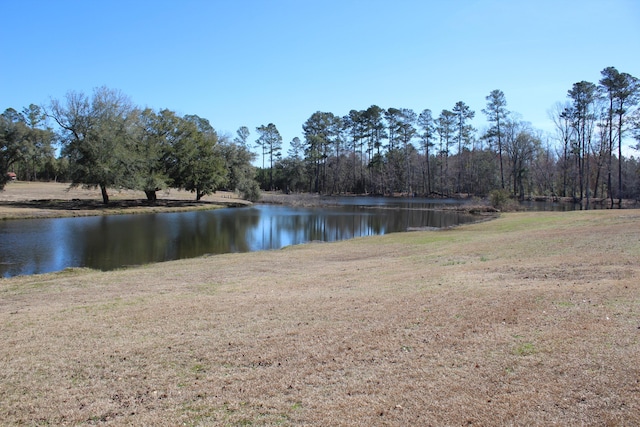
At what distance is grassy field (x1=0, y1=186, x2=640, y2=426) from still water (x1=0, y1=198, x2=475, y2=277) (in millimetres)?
9742

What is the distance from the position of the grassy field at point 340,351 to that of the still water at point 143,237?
9742 mm

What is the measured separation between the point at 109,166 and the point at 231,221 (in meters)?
18.1

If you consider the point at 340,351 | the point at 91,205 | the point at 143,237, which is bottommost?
the point at 143,237

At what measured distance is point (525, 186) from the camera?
→ 91.2m

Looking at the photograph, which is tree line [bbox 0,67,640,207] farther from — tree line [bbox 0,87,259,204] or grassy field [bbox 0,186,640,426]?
grassy field [bbox 0,186,640,426]

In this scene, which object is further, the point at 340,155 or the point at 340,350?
the point at 340,155

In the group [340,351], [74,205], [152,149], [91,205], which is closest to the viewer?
[340,351]

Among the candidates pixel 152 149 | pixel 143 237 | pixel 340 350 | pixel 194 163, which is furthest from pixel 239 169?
pixel 340 350

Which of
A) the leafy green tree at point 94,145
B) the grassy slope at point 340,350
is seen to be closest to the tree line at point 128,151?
the leafy green tree at point 94,145

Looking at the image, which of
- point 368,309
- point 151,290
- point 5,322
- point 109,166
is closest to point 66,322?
point 5,322

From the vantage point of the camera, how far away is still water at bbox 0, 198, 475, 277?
21250mm

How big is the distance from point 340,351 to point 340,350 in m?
0.04

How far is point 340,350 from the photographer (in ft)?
21.7

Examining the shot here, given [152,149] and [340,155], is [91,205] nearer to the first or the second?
[152,149]
